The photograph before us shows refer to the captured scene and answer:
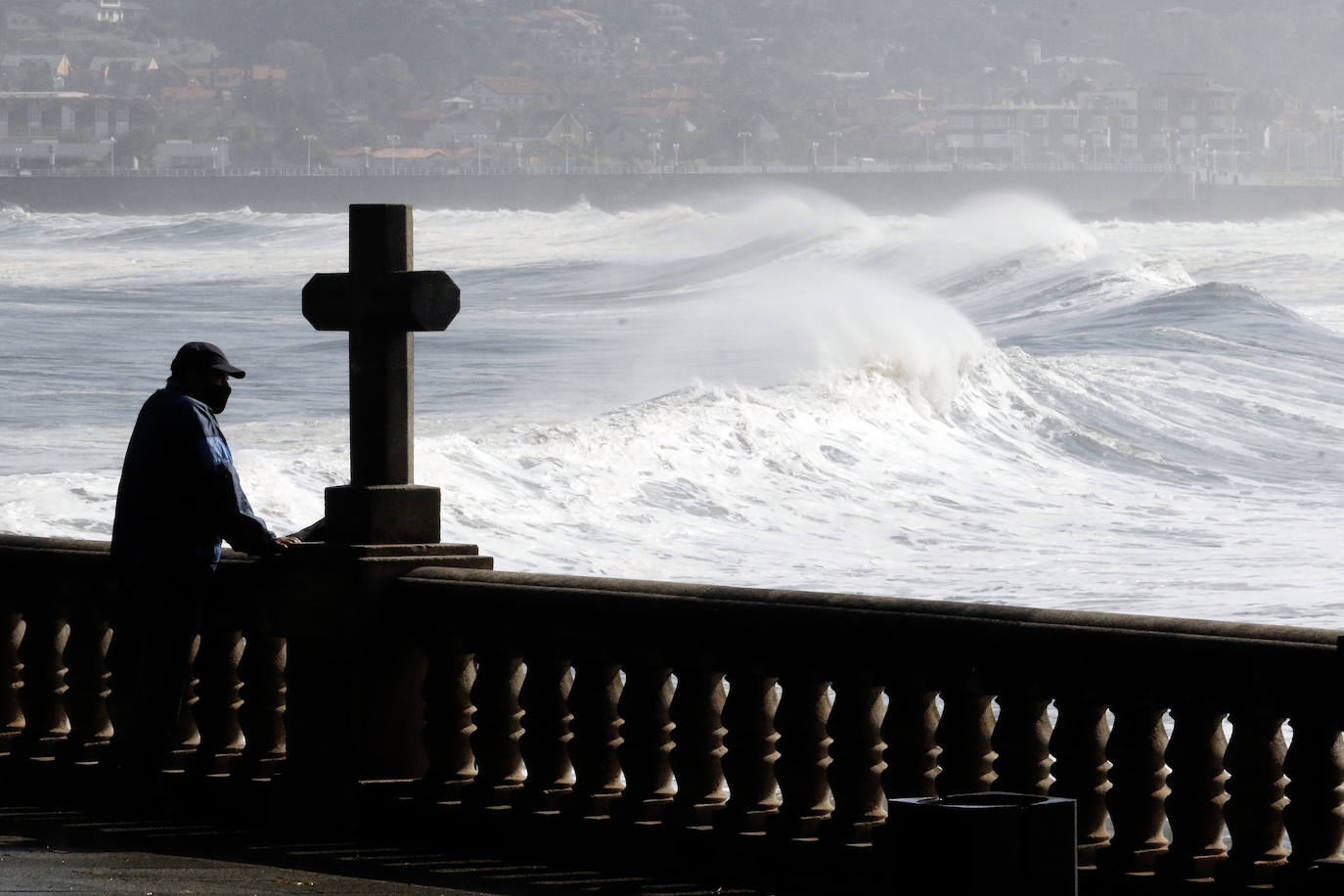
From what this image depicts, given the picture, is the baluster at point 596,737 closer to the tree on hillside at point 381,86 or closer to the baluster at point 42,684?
the baluster at point 42,684

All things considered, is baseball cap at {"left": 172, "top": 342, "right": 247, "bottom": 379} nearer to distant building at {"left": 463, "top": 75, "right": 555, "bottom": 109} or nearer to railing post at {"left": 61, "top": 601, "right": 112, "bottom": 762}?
railing post at {"left": 61, "top": 601, "right": 112, "bottom": 762}

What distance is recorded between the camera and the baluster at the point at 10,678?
629 cm

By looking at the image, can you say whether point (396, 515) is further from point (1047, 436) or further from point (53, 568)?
point (1047, 436)

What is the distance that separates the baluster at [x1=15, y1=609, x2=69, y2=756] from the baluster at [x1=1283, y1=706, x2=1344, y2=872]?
3462mm

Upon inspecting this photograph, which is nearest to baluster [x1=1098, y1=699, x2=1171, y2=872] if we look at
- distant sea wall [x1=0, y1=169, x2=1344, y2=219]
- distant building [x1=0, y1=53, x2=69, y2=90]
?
distant sea wall [x1=0, y1=169, x2=1344, y2=219]

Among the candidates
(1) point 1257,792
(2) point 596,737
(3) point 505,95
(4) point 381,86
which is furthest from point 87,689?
(3) point 505,95

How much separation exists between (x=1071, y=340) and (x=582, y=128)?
A: 149 meters

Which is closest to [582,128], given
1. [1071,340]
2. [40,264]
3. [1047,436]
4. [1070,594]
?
[40,264]

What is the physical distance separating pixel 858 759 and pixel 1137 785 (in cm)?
65

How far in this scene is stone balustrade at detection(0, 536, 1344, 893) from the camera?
440 cm

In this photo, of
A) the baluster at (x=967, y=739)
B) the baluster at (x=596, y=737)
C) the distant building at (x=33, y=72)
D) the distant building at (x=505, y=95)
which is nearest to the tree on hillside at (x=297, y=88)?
the distant building at (x=505, y=95)

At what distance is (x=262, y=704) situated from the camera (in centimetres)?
583

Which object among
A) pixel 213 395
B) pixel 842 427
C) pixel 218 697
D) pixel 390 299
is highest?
pixel 390 299

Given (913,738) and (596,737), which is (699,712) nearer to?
(596,737)
